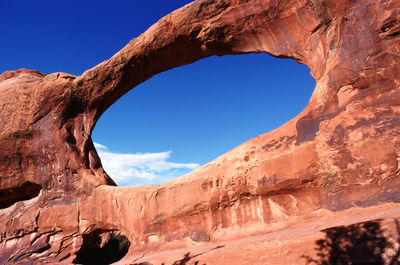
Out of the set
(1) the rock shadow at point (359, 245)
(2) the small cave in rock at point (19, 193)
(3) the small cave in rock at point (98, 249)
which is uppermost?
(2) the small cave in rock at point (19, 193)

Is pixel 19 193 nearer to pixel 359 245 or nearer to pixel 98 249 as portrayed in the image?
pixel 98 249

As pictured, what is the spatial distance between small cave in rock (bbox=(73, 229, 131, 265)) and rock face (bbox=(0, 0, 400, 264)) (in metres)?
0.06

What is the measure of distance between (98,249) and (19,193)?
274 centimetres

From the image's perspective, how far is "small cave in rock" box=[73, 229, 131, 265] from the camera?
6.59 metres

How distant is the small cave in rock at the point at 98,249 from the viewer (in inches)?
259

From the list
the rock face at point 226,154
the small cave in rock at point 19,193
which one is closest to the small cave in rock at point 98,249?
the rock face at point 226,154

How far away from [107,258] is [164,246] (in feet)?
14.6

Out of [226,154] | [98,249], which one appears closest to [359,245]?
[226,154]

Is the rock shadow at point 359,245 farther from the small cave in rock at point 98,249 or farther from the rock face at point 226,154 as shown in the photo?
the small cave in rock at point 98,249

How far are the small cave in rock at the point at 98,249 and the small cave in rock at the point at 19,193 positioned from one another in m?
2.18

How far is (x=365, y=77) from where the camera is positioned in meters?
4.23

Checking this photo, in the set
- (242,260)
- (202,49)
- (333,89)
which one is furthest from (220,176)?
(202,49)

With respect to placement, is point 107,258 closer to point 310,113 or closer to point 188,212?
point 188,212

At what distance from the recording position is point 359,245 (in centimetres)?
292
